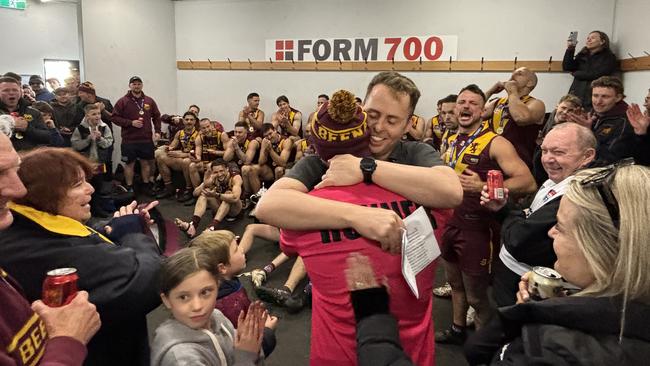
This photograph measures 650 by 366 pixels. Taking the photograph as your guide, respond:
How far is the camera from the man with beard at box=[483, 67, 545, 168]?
13.6 feet

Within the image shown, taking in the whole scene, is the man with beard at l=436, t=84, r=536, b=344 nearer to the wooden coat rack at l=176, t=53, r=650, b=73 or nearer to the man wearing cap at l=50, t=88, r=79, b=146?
the wooden coat rack at l=176, t=53, r=650, b=73

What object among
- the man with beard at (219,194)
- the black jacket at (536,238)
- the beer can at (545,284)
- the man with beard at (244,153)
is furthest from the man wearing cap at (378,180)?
the man with beard at (244,153)

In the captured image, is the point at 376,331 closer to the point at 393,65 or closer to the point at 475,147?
the point at 475,147

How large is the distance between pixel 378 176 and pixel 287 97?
26.3 feet

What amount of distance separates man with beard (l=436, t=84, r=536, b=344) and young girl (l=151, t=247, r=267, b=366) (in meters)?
1.80

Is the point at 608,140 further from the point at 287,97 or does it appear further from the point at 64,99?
the point at 64,99

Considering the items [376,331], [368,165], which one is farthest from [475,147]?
[376,331]

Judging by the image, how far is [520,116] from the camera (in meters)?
4.10

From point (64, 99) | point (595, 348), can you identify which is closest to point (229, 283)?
point (595, 348)

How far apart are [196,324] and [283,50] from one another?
812 centimetres

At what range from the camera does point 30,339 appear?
40.4 inches

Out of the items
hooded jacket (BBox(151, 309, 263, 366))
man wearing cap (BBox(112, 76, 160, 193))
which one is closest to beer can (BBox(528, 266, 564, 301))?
hooded jacket (BBox(151, 309, 263, 366))

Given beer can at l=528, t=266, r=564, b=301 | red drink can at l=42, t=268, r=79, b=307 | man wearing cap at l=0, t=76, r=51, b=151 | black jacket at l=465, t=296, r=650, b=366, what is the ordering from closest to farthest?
black jacket at l=465, t=296, r=650, b=366, red drink can at l=42, t=268, r=79, b=307, beer can at l=528, t=266, r=564, b=301, man wearing cap at l=0, t=76, r=51, b=151

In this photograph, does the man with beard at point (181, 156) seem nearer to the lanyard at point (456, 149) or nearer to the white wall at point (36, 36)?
the lanyard at point (456, 149)
